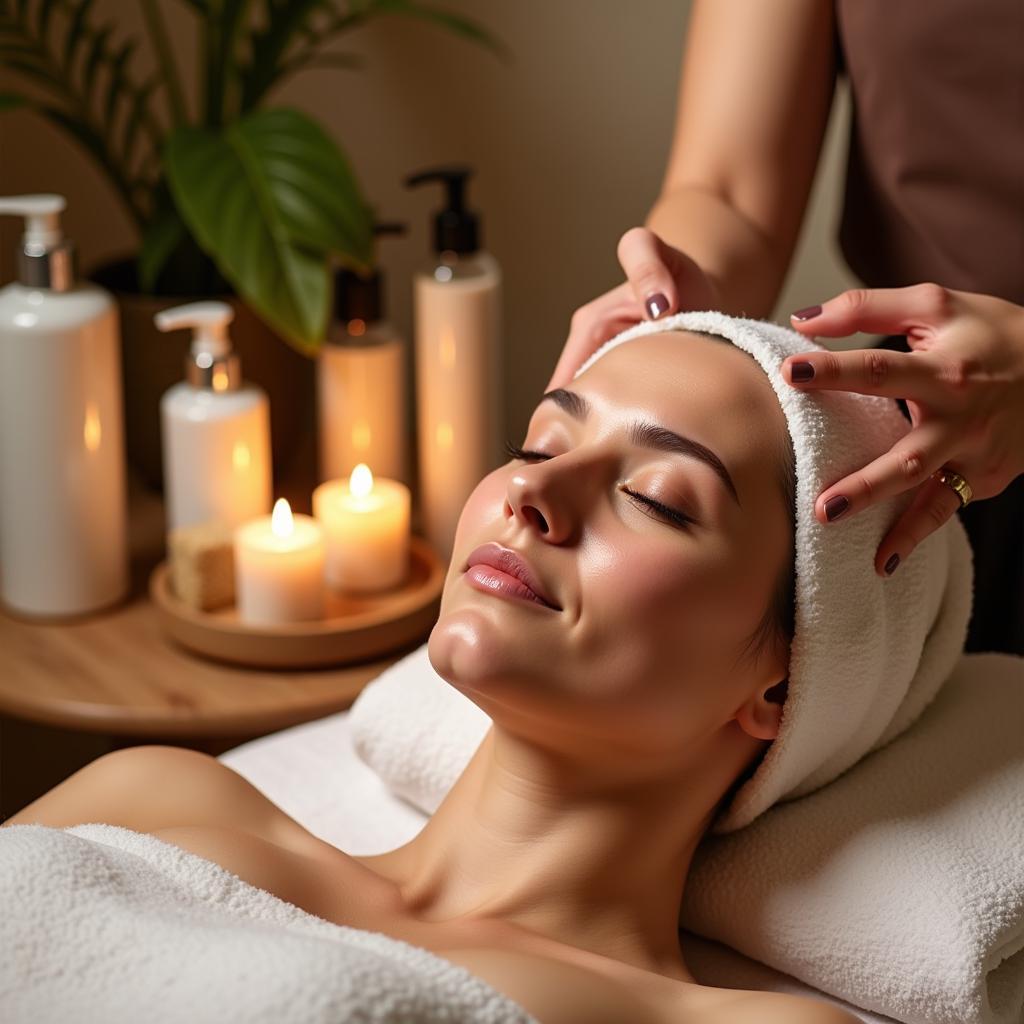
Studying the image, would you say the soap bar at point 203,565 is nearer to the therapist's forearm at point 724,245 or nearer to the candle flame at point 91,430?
the candle flame at point 91,430

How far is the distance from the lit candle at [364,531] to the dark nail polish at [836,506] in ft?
2.35

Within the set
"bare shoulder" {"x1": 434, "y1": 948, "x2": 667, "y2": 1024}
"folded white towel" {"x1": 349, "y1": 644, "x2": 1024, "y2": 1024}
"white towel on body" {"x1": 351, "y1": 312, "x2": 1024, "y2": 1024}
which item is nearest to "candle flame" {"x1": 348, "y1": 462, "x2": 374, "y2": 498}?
"white towel on body" {"x1": 351, "y1": 312, "x2": 1024, "y2": 1024}

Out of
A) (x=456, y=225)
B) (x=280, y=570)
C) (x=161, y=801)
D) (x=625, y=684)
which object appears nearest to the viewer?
(x=625, y=684)

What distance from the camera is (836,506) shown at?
0.87m

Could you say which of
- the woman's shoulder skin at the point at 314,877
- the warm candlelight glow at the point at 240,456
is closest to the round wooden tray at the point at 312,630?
the warm candlelight glow at the point at 240,456

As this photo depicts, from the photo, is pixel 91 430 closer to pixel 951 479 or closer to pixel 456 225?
pixel 456 225

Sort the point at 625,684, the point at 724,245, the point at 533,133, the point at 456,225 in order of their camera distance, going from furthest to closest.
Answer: the point at 533,133 → the point at 456,225 → the point at 724,245 → the point at 625,684

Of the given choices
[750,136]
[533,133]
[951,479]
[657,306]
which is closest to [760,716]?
[951,479]

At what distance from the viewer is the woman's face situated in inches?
33.1

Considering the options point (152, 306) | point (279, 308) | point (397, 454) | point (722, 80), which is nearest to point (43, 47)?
point (152, 306)

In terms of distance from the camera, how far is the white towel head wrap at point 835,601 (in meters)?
0.90

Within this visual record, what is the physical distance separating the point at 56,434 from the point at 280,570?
0.85 feet

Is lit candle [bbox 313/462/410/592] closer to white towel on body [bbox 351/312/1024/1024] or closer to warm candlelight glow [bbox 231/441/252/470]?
warm candlelight glow [bbox 231/441/252/470]

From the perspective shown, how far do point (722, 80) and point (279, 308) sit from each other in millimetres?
483
